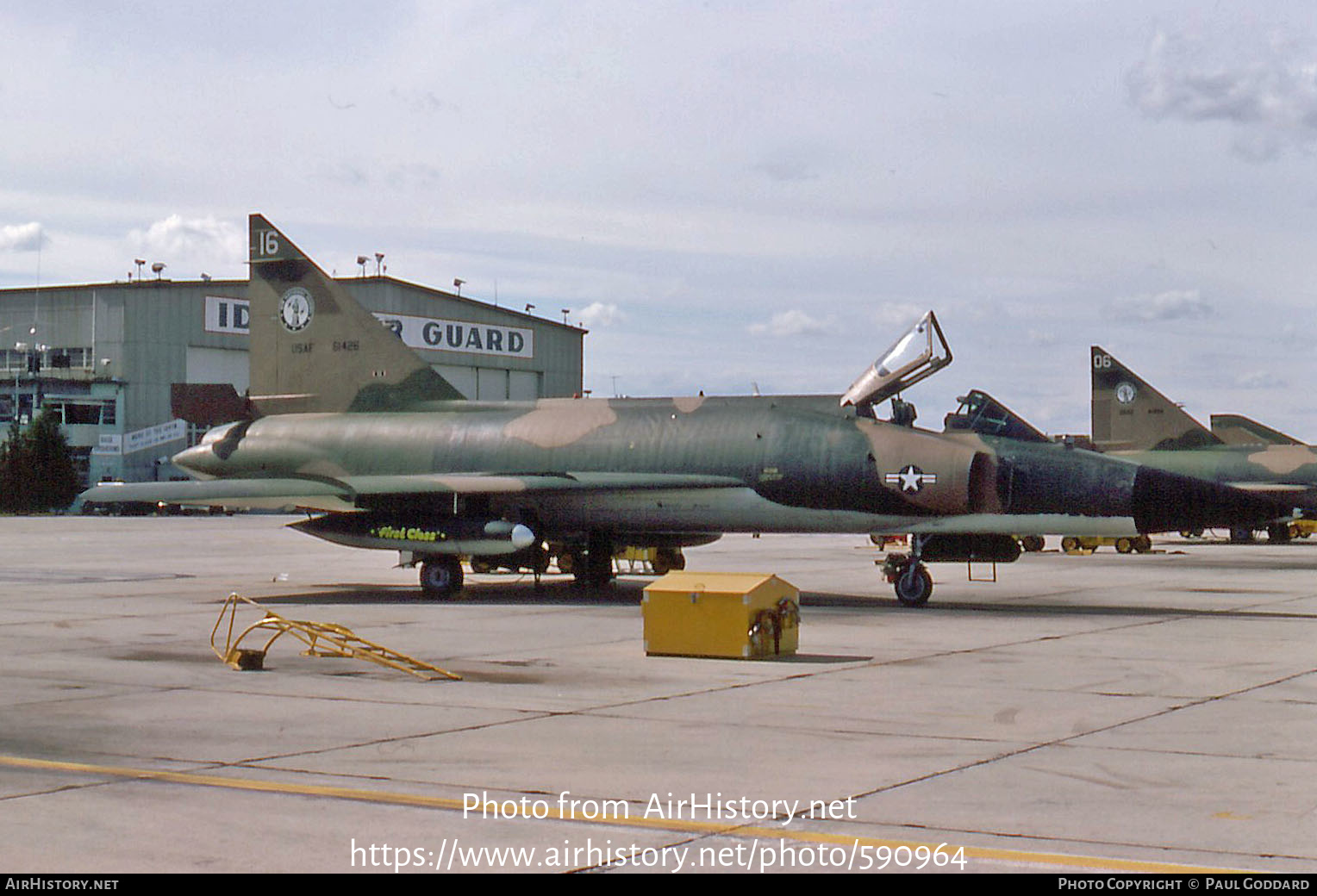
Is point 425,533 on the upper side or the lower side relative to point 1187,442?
lower

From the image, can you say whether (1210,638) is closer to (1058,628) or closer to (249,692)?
(1058,628)

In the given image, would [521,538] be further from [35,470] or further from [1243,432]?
[35,470]

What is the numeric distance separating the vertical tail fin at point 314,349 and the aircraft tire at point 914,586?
Result: 8216 millimetres

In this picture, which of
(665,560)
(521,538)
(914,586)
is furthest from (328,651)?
(665,560)

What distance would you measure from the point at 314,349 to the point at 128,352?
55.5 meters

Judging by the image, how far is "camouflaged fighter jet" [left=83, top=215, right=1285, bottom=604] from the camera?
19.3 metres

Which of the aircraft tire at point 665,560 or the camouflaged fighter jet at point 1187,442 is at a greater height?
the camouflaged fighter jet at point 1187,442

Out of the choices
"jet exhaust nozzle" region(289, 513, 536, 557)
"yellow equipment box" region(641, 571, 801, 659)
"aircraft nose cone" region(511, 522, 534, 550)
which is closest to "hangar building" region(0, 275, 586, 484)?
"jet exhaust nozzle" region(289, 513, 536, 557)

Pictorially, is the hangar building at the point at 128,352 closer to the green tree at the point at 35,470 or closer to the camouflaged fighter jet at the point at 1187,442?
the green tree at the point at 35,470

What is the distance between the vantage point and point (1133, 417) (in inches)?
1719

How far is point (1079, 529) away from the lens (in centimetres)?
1911

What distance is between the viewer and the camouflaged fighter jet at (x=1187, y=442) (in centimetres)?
3900

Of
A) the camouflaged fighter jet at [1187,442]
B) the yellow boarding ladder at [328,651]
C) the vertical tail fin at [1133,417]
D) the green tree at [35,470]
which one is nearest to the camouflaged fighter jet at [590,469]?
the yellow boarding ladder at [328,651]
